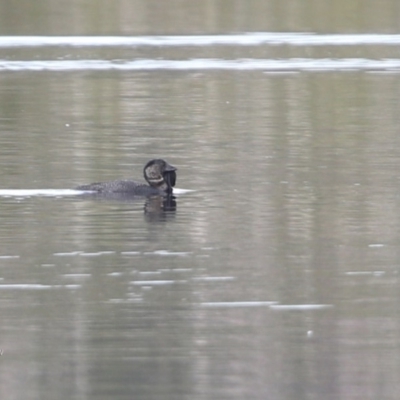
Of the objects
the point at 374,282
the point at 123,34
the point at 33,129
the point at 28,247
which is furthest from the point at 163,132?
the point at 123,34

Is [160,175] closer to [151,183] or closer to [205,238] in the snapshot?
[151,183]

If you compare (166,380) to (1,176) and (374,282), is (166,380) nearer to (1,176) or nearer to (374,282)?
(374,282)

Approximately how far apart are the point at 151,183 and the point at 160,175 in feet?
0.45

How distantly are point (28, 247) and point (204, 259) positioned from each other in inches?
61.0

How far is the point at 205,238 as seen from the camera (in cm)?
1362

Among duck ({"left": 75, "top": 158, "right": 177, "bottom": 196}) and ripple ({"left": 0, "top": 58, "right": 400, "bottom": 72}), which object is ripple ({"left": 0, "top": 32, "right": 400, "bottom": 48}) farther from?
duck ({"left": 75, "top": 158, "right": 177, "bottom": 196})

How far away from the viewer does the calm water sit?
9195mm

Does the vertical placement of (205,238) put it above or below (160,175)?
below

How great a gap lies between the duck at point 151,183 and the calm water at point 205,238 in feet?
0.62

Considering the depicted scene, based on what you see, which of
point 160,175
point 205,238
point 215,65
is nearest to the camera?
point 205,238

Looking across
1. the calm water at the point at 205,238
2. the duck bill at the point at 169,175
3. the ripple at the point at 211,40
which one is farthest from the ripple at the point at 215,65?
the duck bill at the point at 169,175

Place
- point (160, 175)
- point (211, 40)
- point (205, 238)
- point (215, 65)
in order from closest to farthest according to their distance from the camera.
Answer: point (205, 238) → point (160, 175) → point (215, 65) → point (211, 40)

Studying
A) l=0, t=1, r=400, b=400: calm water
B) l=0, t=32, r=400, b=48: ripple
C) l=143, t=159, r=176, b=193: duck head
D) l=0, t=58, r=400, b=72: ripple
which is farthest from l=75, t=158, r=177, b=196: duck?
l=0, t=32, r=400, b=48: ripple

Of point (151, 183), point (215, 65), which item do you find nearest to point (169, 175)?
point (151, 183)
